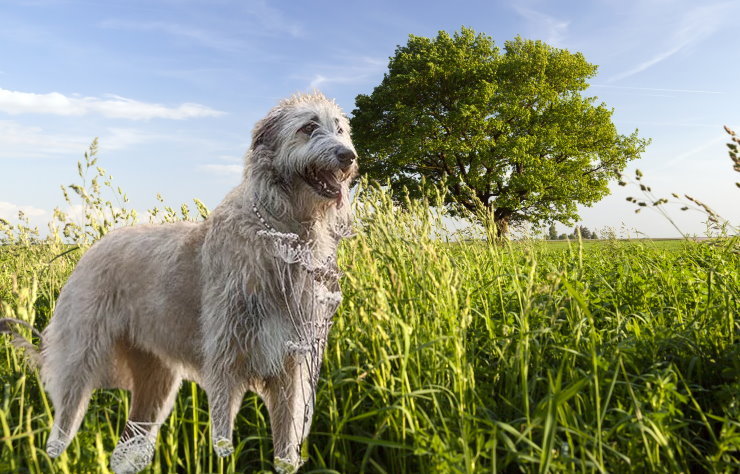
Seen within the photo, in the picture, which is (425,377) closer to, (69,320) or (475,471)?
(475,471)

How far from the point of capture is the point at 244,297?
2.61m

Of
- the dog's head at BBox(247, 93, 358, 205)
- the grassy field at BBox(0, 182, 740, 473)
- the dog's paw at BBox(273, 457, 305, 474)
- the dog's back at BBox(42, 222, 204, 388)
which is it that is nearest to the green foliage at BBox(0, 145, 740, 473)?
the grassy field at BBox(0, 182, 740, 473)

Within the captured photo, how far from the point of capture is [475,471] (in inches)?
84.1

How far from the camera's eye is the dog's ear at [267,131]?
2760 mm

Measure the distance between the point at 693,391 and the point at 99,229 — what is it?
4.68 m

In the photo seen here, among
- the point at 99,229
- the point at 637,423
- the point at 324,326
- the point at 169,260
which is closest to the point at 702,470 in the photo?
the point at 637,423

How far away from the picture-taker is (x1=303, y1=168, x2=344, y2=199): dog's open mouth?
2621mm

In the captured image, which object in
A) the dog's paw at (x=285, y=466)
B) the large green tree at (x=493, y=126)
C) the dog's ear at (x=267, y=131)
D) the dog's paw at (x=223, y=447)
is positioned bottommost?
the dog's paw at (x=285, y=466)

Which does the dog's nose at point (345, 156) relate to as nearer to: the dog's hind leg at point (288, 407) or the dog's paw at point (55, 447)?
the dog's hind leg at point (288, 407)

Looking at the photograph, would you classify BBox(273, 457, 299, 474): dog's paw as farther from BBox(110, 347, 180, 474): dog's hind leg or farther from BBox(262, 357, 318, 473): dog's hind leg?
BBox(110, 347, 180, 474): dog's hind leg

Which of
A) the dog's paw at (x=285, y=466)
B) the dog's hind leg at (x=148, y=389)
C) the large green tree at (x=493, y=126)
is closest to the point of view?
the dog's paw at (x=285, y=466)

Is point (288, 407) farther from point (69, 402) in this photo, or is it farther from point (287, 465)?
point (69, 402)

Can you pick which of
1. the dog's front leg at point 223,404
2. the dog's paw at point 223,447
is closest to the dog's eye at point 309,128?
the dog's front leg at point 223,404

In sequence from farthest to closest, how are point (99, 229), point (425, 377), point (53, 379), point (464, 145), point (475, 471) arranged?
point (464, 145)
point (99, 229)
point (53, 379)
point (425, 377)
point (475, 471)
